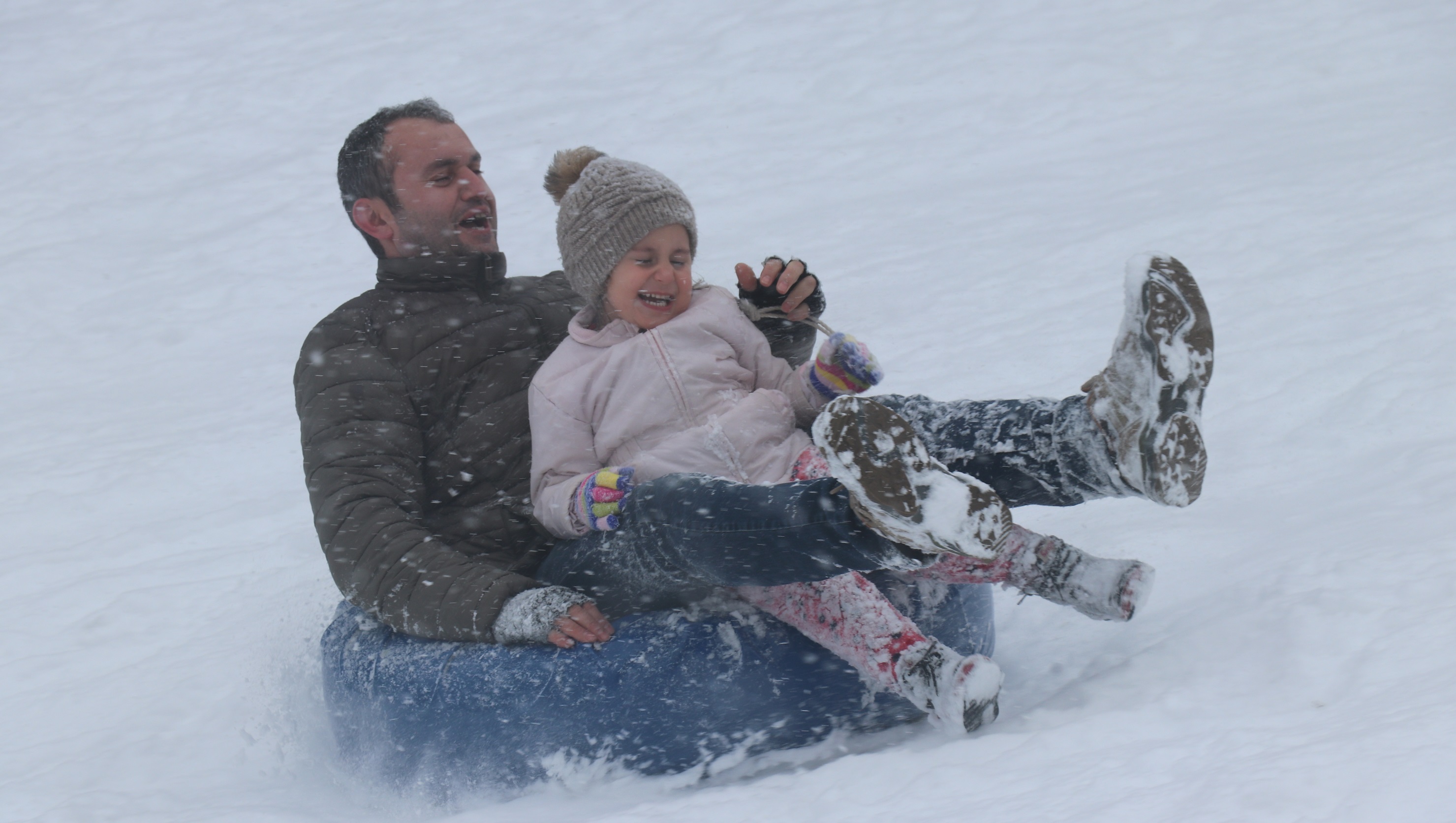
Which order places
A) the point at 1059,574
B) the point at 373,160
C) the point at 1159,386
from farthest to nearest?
1. the point at 373,160
2. the point at 1059,574
3. the point at 1159,386

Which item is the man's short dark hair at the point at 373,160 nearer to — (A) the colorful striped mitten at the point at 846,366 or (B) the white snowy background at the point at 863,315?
(A) the colorful striped mitten at the point at 846,366

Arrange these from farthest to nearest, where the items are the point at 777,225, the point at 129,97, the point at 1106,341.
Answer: the point at 129,97 < the point at 777,225 < the point at 1106,341

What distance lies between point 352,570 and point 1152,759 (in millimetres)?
1701

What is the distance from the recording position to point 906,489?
1.90 meters

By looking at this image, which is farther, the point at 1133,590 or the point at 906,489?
the point at 1133,590

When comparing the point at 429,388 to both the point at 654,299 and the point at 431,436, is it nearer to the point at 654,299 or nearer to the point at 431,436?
the point at 431,436

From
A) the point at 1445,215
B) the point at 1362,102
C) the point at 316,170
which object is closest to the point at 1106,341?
the point at 1445,215

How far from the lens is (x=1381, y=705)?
6.08 feet

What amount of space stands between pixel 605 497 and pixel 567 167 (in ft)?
3.11

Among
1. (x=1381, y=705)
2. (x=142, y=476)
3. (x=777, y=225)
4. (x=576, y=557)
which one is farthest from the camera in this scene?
(x=777, y=225)

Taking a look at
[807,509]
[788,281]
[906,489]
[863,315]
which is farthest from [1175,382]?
[863,315]

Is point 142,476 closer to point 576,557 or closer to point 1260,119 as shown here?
point 576,557

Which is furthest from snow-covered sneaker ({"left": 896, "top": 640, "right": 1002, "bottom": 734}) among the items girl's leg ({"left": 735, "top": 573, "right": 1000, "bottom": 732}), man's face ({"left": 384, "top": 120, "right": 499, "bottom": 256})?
man's face ({"left": 384, "top": 120, "right": 499, "bottom": 256})

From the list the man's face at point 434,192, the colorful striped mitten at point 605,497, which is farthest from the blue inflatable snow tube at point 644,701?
the man's face at point 434,192
